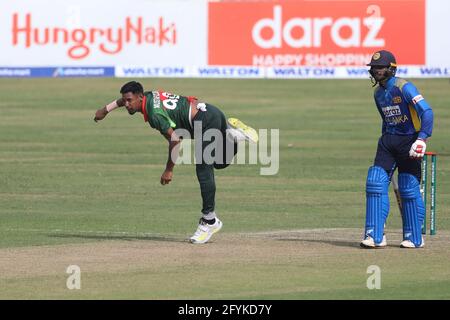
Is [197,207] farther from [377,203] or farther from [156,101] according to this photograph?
[377,203]

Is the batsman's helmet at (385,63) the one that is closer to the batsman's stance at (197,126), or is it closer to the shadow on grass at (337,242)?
the batsman's stance at (197,126)

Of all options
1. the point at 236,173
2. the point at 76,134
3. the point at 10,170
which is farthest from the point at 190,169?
the point at 76,134

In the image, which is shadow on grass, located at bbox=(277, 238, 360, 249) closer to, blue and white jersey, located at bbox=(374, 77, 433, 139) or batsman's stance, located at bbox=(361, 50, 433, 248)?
batsman's stance, located at bbox=(361, 50, 433, 248)

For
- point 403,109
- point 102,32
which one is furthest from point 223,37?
point 403,109

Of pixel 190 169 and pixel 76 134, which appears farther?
pixel 76 134

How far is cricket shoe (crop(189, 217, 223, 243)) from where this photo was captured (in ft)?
47.2

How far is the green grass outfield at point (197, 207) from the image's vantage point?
38.9 ft

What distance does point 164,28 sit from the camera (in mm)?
37312

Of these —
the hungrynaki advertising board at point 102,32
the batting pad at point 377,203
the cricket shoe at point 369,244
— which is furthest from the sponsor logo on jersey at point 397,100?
the hungrynaki advertising board at point 102,32

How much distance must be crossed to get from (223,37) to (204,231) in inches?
893

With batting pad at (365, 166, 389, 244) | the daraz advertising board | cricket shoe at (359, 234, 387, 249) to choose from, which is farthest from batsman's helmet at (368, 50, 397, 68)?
the daraz advertising board

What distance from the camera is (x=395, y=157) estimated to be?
14.0 meters
